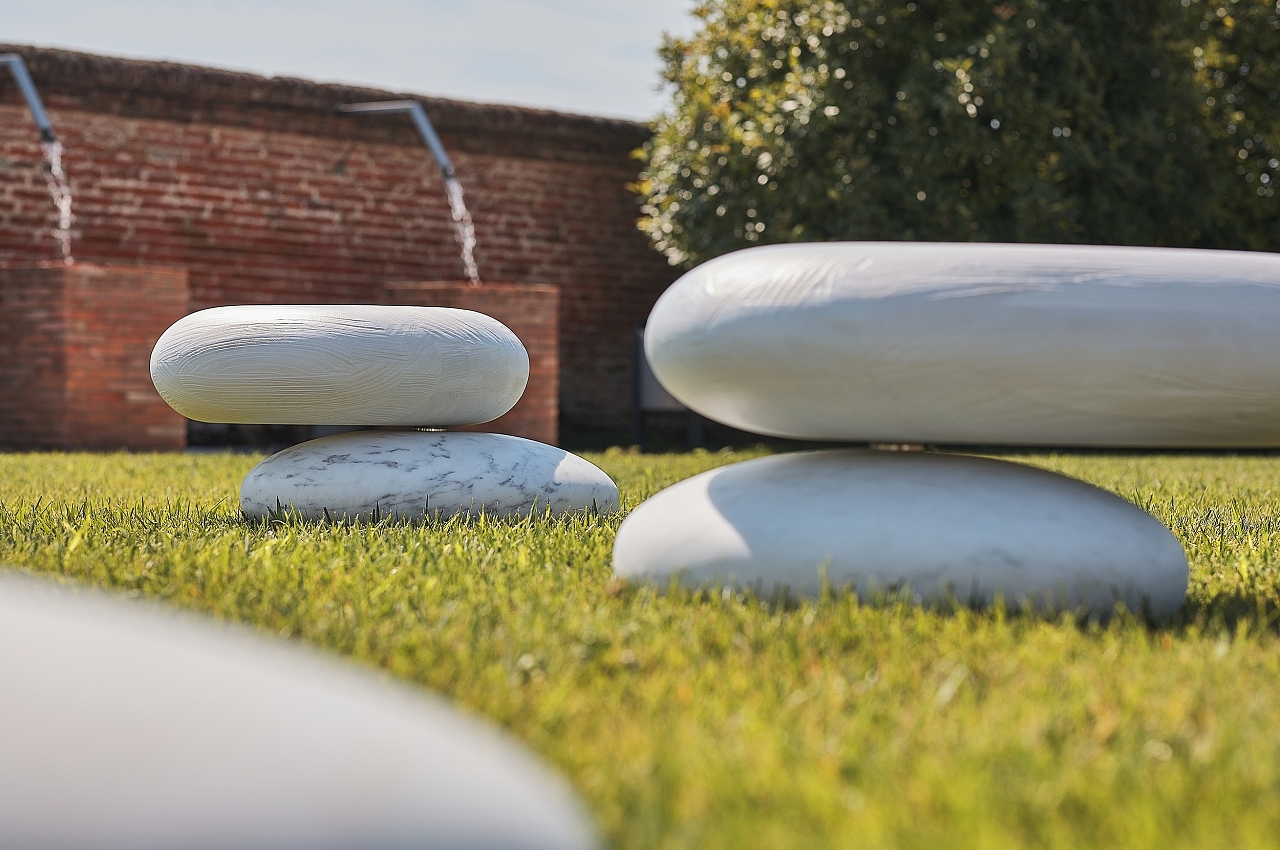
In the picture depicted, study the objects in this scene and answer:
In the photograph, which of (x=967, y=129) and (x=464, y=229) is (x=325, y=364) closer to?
(x=967, y=129)

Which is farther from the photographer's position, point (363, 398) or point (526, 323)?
point (526, 323)

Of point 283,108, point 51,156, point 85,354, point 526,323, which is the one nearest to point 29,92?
point 51,156

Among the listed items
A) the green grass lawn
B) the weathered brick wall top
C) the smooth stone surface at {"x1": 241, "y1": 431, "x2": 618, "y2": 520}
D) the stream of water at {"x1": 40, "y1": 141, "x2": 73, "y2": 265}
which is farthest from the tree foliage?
the green grass lawn

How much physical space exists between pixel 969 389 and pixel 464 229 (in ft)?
32.8

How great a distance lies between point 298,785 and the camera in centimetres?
125

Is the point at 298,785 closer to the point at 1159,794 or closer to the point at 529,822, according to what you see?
the point at 529,822

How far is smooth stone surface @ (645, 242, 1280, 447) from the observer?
286 cm

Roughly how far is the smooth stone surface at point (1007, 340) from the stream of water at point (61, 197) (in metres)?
9.17

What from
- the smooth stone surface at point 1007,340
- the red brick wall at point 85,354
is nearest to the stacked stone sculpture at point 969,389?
the smooth stone surface at point 1007,340

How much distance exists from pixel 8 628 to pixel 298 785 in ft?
1.65

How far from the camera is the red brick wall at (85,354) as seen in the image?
383 inches

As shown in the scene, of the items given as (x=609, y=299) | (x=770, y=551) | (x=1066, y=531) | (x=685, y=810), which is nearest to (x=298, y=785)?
(x=685, y=810)

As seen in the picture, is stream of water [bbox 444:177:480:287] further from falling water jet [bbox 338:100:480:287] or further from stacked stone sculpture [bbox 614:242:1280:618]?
stacked stone sculpture [bbox 614:242:1280:618]

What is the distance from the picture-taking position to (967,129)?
10.9 metres
